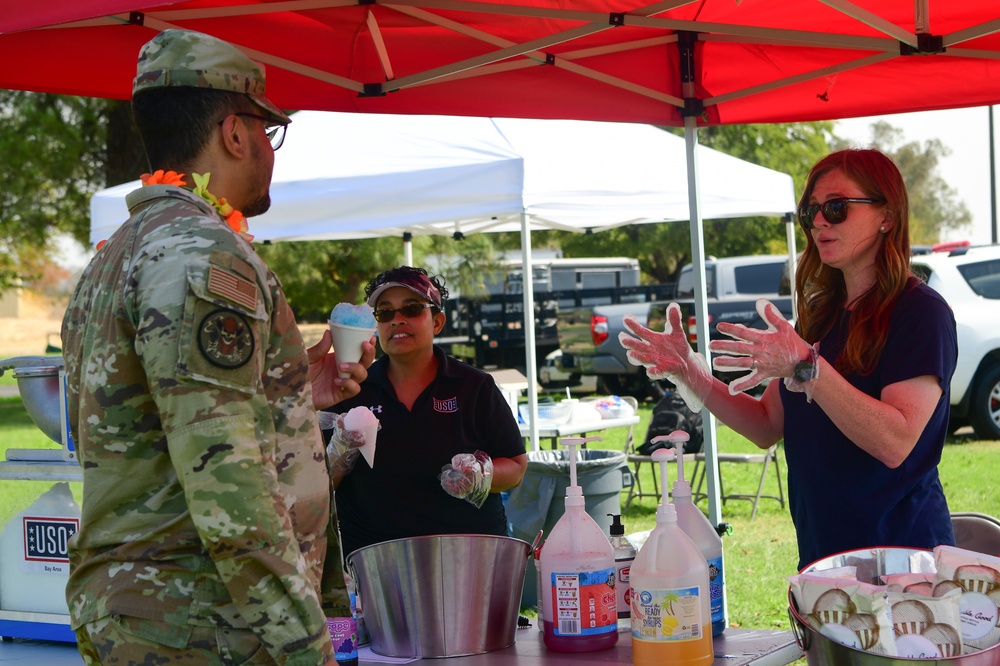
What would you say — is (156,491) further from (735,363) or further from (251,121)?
(735,363)

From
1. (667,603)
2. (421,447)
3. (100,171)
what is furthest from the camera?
(100,171)

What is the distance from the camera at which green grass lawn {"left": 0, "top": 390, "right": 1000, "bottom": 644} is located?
5.20 metres

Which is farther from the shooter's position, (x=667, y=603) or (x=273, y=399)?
(x=667, y=603)

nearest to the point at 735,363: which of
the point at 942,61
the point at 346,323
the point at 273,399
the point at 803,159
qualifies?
the point at 346,323

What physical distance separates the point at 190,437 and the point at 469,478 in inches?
63.6

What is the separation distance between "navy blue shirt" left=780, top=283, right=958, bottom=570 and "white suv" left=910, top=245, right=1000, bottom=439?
26.4ft

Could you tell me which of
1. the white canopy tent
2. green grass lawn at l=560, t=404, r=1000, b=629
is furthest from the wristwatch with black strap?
the white canopy tent

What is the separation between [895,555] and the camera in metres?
1.97

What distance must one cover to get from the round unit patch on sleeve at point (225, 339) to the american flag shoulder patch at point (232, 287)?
22 mm

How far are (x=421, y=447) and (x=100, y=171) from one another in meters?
17.6

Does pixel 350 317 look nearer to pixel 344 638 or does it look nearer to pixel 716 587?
pixel 344 638

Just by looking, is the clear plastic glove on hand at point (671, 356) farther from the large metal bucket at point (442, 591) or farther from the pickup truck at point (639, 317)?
the pickup truck at point (639, 317)

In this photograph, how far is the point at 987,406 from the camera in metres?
10.2

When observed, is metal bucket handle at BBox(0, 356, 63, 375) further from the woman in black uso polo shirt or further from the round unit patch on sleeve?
the round unit patch on sleeve
